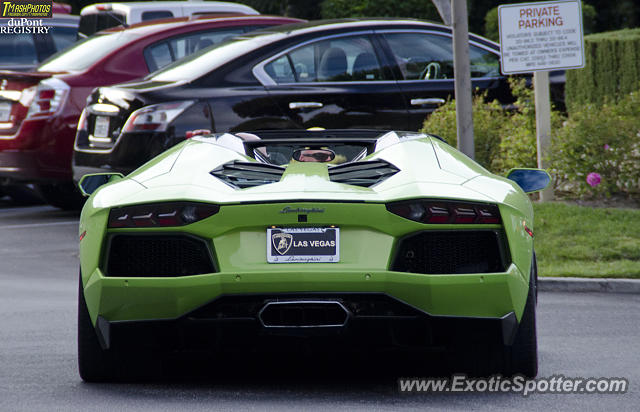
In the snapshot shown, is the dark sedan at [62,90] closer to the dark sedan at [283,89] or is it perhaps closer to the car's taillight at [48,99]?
the car's taillight at [48,99]

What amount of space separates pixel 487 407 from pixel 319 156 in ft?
5.27

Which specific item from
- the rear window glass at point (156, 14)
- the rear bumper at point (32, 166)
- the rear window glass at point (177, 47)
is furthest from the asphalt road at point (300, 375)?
the rear window glass at point (156, 14)

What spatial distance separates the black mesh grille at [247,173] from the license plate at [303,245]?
350 millimetres

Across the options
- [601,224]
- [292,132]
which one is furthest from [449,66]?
[292,132]

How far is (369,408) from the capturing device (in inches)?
183

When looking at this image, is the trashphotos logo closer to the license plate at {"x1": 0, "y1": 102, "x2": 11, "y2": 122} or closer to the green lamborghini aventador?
the license plate at {"x1": 0, "y1": 102, "x2": 11, "y2": 122}

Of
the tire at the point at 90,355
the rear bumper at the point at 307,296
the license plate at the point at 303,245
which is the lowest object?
the tire at the point at 90,355

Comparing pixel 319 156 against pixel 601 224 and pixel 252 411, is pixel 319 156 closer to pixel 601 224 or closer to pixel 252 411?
pixel 252 411

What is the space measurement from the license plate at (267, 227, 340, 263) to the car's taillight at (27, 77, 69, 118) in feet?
23.9

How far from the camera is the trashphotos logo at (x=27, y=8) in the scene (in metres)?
16.0

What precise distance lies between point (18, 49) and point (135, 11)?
6.24 feet

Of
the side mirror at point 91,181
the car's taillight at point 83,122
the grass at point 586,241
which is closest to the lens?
the side mirror at point 91,181

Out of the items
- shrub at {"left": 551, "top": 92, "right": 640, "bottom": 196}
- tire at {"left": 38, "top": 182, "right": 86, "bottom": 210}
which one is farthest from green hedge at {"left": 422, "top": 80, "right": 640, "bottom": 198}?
tire at {"left": 38, "top": 182, "right": 86, "bottom": 210}

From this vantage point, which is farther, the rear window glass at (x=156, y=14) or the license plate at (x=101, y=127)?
the rear window glass at (x=156, y=14)
